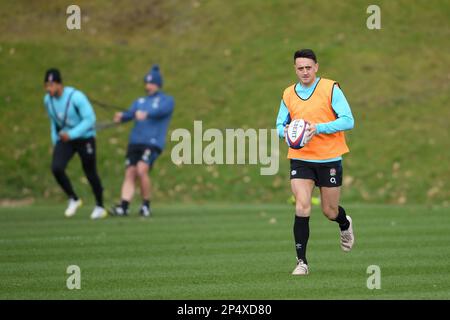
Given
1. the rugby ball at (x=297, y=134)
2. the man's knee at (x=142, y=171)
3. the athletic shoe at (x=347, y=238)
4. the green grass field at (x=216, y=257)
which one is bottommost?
the green grass field at (x=216, y=257)

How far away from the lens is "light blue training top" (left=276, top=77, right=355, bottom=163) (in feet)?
37.5

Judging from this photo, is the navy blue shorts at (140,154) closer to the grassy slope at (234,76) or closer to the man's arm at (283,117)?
the grassy slope at (234,76)

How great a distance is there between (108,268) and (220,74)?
19.3m

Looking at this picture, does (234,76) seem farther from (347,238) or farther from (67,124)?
(347,238)

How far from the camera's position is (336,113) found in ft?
38.2

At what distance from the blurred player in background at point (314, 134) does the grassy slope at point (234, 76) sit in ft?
46.6

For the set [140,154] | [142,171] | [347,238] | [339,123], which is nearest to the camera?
[339,123]

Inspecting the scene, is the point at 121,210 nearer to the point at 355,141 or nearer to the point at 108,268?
the point at 108,268

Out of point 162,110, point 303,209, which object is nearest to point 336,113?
point 303,209

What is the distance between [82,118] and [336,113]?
26.6 ft

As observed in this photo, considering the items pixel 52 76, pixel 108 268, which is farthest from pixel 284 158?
pixel 108 268

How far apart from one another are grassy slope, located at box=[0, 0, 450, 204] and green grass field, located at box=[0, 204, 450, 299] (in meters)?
6.41

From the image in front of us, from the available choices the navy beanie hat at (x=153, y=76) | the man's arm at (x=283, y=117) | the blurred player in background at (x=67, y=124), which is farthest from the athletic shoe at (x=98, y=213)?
the man's arm at (x=283, y=117)

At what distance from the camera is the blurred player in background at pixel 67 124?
739 inches
